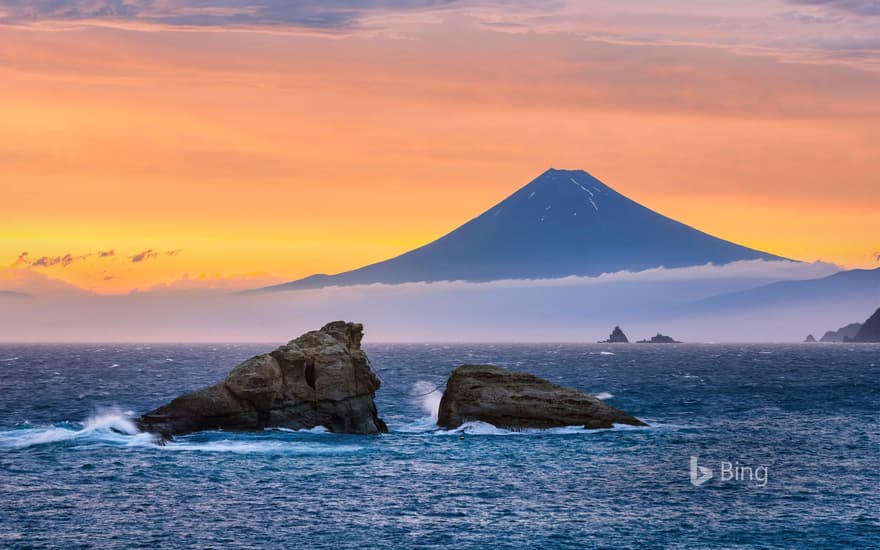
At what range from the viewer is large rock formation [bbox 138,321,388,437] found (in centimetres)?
7888

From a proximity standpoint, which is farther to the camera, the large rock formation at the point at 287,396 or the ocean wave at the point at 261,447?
the large rock formation at the point at 287,396

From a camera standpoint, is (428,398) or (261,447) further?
(428,398)

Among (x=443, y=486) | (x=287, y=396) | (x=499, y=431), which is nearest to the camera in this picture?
(x=443, y=486)

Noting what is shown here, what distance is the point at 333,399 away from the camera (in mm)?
81062

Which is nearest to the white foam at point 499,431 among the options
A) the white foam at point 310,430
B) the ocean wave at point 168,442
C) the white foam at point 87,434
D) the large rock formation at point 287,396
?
the large rock formation at point 287,396

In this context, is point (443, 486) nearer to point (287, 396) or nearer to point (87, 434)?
point (287, 396)

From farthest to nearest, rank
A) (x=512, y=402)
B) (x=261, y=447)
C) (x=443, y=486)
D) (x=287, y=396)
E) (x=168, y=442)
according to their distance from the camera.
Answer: (x=512, y=402) → (x=287, y=396) → (x=168, y=442) → (x=261, y=447) → (x=443, y=486)

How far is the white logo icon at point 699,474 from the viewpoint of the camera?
214 feet

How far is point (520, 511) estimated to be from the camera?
187 ft

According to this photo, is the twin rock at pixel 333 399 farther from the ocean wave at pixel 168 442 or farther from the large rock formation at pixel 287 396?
the ocean wave at pixel 168 442

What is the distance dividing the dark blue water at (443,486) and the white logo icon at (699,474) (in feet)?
2.23

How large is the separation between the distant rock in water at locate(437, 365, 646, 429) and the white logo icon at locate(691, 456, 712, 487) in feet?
50.7

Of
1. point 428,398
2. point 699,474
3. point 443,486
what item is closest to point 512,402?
point 699,474

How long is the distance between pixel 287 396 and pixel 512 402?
52.9 feet
